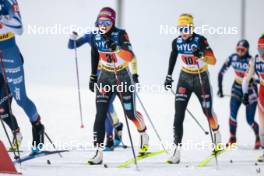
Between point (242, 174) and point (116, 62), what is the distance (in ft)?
5.43

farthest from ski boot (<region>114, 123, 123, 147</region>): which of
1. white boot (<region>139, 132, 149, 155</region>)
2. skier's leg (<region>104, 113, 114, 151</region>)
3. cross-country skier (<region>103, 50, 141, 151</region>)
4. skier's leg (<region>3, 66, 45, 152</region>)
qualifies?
skier's leg (<region>3, 66, 45, 152</region>)

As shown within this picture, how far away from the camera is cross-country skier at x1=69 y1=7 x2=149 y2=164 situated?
230 inches

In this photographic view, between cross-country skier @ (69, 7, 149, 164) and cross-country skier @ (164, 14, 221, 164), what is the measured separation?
44 centimetres

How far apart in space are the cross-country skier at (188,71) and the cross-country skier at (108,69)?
44 centimetres

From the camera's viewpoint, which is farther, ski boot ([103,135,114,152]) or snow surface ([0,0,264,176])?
snow surface ([0,0,264,176])

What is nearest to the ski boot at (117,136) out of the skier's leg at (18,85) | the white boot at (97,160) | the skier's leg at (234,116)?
the skier's leg at (234,116)

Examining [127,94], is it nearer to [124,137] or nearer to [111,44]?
[111,44]

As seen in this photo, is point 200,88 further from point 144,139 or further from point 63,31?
point 63,31

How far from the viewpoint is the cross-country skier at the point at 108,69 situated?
5.84 metres

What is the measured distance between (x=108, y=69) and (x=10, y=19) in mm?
1069

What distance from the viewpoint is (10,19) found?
5.77 meters

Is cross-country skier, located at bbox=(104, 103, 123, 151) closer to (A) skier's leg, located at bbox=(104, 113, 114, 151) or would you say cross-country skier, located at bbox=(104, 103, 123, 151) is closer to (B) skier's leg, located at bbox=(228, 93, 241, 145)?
(A) skier's leg, located at bbox=(104, 113, 114, 151)

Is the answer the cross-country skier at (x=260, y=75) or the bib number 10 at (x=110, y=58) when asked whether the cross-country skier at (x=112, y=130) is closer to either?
the bib number 10 at (x=110, y=58)

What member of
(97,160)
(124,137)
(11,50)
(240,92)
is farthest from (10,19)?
(240,92)
